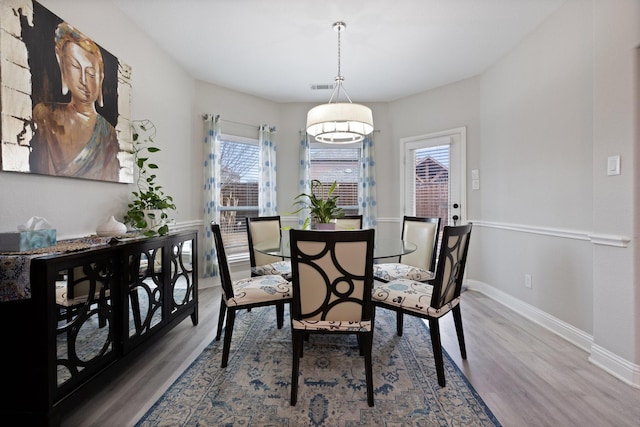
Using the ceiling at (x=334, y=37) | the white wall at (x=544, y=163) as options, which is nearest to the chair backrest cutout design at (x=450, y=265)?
the white wall at (x=544, y=163)

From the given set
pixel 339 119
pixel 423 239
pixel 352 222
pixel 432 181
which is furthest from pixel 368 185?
pixel 339 119

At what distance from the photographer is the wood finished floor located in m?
1.46

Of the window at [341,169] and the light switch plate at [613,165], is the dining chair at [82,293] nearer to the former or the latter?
the light switch plate at [613,165]

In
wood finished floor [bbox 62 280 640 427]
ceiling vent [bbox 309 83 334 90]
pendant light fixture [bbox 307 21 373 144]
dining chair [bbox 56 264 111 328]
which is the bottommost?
wood finished floor [bbox 62 280 640 427]

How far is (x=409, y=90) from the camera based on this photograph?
4.01m

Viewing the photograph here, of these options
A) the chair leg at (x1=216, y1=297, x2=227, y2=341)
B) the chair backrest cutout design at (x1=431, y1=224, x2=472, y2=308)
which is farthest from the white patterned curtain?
the chair leg at (x1=216, y1=297, x2=227, y2=341)

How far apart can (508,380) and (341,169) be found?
3.41m

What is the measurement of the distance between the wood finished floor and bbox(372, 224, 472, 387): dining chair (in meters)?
0.27

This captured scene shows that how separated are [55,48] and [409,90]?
3749 millimetres

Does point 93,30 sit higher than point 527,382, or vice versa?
point 93,30

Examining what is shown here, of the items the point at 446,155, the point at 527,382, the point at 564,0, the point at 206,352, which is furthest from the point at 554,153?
the point at 206,352

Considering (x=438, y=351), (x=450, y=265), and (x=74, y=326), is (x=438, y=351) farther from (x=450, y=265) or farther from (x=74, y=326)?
(x=74, y=326)

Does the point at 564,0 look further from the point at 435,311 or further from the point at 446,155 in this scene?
the point at 435,311

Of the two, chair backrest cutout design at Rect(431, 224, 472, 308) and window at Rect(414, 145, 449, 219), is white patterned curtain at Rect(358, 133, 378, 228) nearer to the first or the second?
window at Rect(414, 145, 449, 219)
